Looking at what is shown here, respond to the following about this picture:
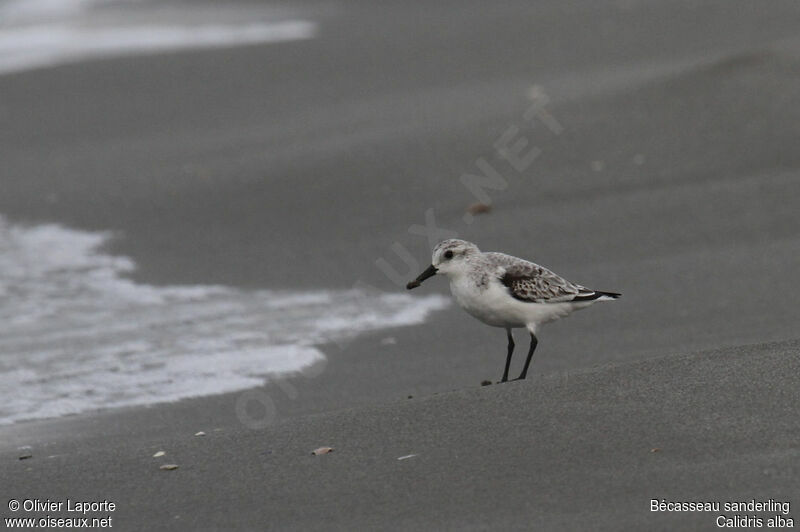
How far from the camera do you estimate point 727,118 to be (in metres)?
9.59

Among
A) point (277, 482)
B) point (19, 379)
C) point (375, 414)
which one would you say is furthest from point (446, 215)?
point (277, 482)

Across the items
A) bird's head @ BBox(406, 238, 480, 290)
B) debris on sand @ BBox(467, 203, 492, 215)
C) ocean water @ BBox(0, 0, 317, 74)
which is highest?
ocean water @ BBox(0, 0, 317, 74)

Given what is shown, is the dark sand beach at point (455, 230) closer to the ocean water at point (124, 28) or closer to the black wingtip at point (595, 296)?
the black wingtip at point (595, 296)

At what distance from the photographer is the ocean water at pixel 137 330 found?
21.6 feet

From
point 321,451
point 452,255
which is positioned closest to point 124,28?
point 452,255

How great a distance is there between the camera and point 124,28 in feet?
49.6

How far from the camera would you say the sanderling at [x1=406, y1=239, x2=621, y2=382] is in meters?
5.73

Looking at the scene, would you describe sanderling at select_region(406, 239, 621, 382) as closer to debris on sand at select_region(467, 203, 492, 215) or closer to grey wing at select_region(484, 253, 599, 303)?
grey wing at select_region(484, 253, 599, 303)

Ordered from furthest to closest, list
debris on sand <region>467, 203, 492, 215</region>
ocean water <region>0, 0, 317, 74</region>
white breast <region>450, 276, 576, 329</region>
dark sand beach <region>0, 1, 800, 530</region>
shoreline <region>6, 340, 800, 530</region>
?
ocean water <region>0, 0, 317, 74</region> < debris on sand <region>467, 203, 492, 215</region> < white breast <region>450, 276, 576, 329</region> < dark sand beach <region>0, 1, 800, 530</region> < shoreline <region>6, 340, 800, 530</region>

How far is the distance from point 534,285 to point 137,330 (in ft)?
9.22

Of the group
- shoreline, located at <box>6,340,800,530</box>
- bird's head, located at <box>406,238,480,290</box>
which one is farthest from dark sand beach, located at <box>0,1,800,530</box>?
bird's head, located at <box>406,238,480,290</box>

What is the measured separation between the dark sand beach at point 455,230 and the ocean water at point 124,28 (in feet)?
1.58

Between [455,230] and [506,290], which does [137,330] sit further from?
[506,290]

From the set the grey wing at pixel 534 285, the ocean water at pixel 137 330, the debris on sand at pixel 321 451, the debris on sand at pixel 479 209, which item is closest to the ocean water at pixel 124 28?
the ocean water at pixel 137 330
